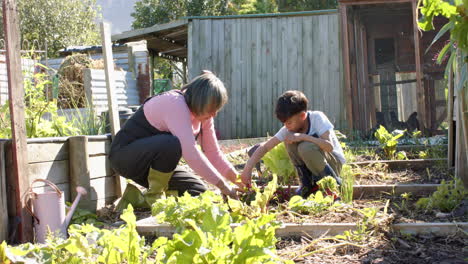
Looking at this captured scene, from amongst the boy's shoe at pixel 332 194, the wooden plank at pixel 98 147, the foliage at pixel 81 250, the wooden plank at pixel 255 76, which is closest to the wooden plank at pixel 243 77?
the wooden plank at pixel 255 76

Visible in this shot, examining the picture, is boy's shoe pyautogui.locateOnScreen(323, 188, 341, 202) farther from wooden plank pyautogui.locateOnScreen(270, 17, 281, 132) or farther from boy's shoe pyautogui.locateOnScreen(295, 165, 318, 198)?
wooden plank pyautogui.locateOnScreen(270, 17, 281, 132)

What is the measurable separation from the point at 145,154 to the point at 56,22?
22.7 m

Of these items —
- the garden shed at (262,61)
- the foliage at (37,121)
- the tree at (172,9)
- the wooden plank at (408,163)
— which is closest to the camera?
the foliage at (37,121)

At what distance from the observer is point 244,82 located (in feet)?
35.6

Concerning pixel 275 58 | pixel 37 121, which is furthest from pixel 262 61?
pixel 37 121

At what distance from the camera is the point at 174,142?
3795 millimetres

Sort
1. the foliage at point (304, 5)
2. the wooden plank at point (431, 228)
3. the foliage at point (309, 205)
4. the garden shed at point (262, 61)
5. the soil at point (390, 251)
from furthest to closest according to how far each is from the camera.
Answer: the foliage at point (304, 5) → the garden shed at point (262, 61) → the foliage at point (309, 205) → the wooden plank at point (431, 228) → the soil at point (390, 251)

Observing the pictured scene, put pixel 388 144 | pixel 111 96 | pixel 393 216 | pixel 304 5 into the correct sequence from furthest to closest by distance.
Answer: pixel 304 5
pixel 388 144
pixel 111 96
pixel 393 216

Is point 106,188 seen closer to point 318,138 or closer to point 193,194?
point 193,194

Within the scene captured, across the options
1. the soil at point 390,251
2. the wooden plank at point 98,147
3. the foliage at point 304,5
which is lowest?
the soil at point 390,251

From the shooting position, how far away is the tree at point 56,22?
78.8 ft

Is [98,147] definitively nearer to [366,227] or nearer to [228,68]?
[366,227]

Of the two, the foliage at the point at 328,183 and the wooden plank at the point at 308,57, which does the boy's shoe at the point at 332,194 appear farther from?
the wooden plank at the point at 308,57

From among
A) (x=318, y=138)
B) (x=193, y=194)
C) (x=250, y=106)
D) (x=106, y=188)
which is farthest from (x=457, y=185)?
(x=250, y=106)
